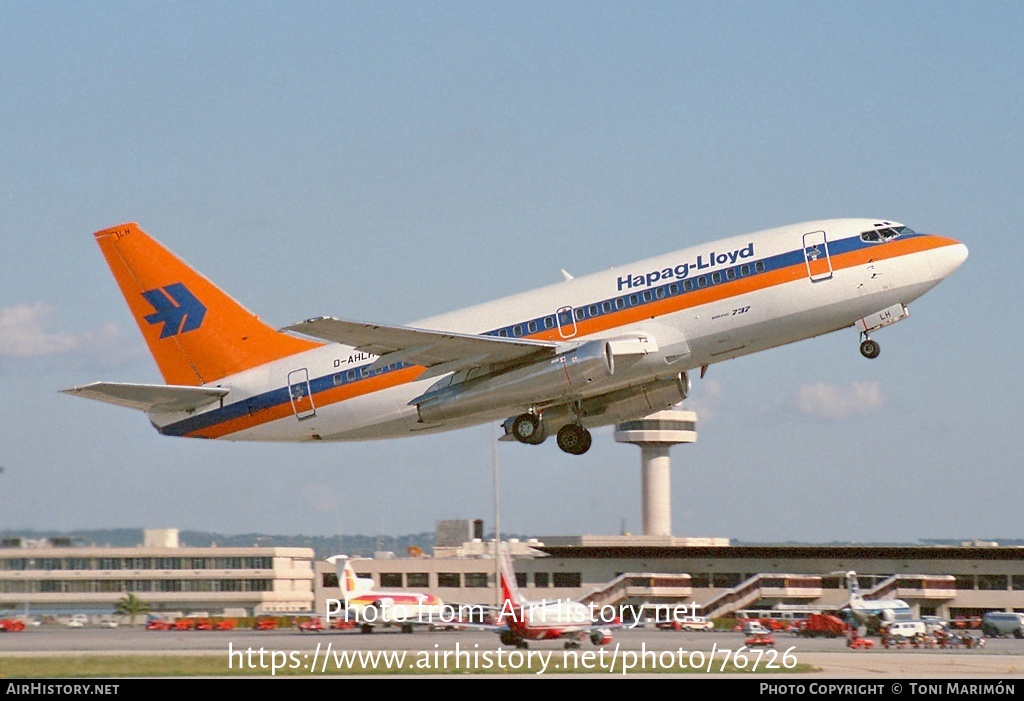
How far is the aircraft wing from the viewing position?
39.9m

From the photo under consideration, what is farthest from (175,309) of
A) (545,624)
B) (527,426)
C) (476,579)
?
(476,579)

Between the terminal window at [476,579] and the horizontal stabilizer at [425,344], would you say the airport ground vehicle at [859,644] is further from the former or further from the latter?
the terminal window at [476,579]

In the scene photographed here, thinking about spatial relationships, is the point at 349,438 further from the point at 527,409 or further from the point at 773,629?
the point at 773,629

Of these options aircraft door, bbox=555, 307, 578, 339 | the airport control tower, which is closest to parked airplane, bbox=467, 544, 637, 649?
aircraft door, bbox=555, 307, 578, 339

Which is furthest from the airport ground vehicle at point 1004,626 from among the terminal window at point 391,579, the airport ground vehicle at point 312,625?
the terminal window at point 391,579

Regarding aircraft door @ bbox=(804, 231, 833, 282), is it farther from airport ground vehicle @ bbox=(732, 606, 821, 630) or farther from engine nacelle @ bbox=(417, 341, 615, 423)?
airport ground vehicle @ bbox=(732, 606, 821, 630)

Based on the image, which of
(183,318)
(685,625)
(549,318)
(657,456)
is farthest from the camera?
(657,456)

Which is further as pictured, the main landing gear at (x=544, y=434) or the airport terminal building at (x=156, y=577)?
the airport terminal building at (x=156, y=577)

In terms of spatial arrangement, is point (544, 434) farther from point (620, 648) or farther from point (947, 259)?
point (947, 259)

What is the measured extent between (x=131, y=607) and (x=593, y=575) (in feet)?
157

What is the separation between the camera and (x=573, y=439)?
4841 cm

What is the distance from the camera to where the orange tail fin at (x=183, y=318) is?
48656mm

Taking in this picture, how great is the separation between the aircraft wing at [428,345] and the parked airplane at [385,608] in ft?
51.6

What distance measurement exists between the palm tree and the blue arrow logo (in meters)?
19.3
